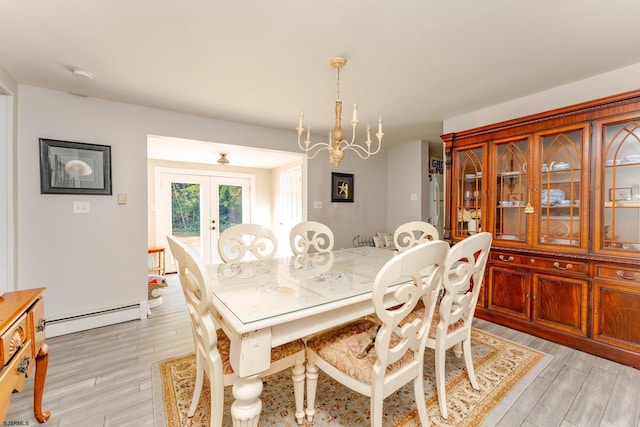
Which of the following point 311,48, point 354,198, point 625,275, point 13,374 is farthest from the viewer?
point 354,198

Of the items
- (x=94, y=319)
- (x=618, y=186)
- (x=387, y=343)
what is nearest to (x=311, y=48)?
(x=387, y=343)

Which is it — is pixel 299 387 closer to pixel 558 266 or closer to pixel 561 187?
pixel 558 266

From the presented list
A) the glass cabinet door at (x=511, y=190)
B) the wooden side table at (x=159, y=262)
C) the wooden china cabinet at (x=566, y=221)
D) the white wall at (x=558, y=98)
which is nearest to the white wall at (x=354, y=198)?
the white wall at (x=558, y=98)

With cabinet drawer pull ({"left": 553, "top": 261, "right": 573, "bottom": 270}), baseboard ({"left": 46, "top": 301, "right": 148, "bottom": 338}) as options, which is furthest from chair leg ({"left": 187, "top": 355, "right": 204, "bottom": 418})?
cabinet drawer pull ({"left": 553, "top": 261, "right": 573, "bottom": 270})

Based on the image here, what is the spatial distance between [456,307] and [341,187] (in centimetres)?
291

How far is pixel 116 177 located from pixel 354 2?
8.88ft

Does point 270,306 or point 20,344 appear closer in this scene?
point 20,344

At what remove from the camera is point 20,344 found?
1068mm

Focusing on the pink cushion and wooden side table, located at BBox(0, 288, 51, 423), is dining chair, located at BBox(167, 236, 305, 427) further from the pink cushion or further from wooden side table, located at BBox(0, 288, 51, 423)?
wooden side table, located at BBox(0, 288, 51, 423)

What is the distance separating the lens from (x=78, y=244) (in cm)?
256

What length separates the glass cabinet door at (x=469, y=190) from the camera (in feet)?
9.29

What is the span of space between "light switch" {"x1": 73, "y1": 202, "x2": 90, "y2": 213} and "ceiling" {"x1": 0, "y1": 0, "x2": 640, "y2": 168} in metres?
1.03

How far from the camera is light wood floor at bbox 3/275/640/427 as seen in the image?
147cm

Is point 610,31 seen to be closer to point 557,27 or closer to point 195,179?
point 557,27
